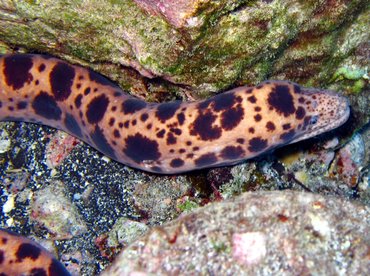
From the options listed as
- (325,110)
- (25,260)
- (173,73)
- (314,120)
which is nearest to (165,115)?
(173,73)

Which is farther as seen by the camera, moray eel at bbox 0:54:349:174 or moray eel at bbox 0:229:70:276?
moray eel at bbox 0:229:70:276

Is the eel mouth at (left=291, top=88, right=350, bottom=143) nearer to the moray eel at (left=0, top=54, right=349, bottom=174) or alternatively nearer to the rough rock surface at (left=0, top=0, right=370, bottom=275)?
the moray eel at (left=0, top=54, right=349, bottom=174)

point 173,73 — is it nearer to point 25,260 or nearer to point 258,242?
point 258,242

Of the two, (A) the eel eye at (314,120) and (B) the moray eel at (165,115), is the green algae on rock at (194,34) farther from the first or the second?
(A) the eel eye at (314,120)

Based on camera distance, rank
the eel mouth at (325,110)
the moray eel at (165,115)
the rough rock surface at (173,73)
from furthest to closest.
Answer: the eel mouth at (325,110) < the moray eel at (165,115) < the rough rock surface at (173,73)

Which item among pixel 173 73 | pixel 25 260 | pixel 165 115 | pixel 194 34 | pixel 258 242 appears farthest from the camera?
pixel 25 260

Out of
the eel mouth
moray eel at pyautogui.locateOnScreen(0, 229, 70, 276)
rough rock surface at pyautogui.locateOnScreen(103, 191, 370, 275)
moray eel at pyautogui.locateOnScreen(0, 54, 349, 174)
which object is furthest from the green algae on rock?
moray eel at pyautogui.locateOnScreen(0, 229, 70, 276)

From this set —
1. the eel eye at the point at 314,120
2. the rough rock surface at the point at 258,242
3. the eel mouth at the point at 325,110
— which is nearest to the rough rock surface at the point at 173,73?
the eel mouth at the point at 325,110
